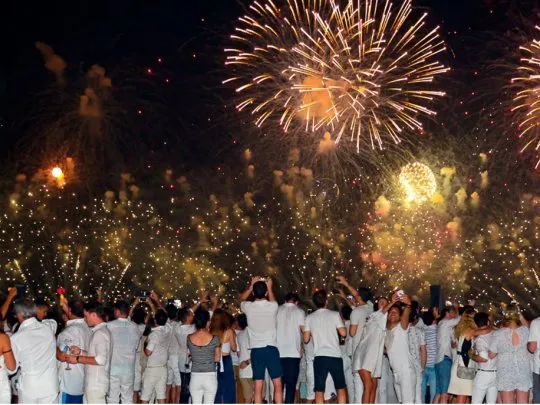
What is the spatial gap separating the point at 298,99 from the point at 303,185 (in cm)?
1561

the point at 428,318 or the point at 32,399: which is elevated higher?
the point at 428,318

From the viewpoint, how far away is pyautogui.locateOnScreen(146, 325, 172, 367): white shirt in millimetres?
17812

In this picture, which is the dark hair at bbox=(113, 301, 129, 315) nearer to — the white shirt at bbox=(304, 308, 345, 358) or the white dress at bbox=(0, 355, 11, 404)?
the white shirt at bbox=(304, 308, 345, 358)

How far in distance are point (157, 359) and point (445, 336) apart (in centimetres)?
470

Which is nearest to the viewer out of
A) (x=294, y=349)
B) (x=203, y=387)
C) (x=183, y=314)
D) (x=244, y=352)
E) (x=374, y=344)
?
(x=203, y=387)

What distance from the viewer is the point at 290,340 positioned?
57.0 ft

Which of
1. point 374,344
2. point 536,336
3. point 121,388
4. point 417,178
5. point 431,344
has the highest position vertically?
point 417,178

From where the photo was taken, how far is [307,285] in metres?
50.2

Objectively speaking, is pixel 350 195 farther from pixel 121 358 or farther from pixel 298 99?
pixel 121 358

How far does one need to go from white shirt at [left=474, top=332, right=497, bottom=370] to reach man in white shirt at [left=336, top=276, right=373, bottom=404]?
175 centimetres

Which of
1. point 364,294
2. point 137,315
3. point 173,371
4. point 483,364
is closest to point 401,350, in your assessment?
point 364,294

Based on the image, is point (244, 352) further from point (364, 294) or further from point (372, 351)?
point (372, 351)

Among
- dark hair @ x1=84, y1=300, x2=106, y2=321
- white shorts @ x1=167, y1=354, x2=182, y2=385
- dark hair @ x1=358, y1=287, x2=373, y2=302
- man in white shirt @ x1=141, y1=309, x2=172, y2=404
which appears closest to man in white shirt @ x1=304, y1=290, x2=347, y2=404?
dark hair @ x1=358, y1=287, x2=373, y2=302

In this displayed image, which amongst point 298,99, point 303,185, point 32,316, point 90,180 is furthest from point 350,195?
point 32,316
